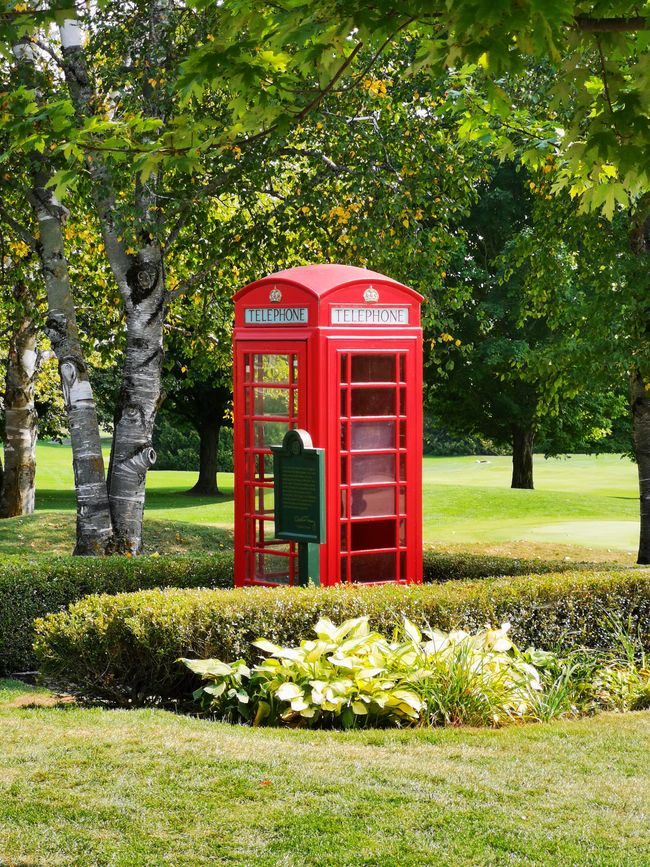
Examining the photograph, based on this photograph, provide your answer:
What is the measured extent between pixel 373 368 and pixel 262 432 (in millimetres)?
1097

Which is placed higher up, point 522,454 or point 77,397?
point 77,397

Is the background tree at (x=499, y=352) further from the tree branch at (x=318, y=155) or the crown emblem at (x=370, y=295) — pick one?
the crown emblem at (x=370, y=295)

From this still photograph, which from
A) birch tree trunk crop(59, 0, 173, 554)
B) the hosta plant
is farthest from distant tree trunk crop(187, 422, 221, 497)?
the hosta plant

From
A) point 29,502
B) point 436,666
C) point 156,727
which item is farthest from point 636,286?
point 29,502

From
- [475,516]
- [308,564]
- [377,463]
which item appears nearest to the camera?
[308,564]

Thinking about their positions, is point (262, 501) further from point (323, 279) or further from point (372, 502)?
point (323, 279)

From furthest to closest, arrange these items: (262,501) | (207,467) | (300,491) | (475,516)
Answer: (207,467), (475,516), (262,501), (300,491)

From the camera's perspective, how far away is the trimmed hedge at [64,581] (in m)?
8.66

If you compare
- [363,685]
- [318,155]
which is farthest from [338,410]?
[318,155]

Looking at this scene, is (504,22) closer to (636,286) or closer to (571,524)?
(636,286)

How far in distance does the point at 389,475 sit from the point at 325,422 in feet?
2.91

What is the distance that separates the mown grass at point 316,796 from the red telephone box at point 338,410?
9.36 ft

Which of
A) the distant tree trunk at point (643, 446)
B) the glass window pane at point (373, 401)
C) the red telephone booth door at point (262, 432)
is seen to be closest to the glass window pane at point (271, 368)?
the red telephone booth door at point (262, 432)

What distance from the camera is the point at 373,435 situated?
9.03 metres
